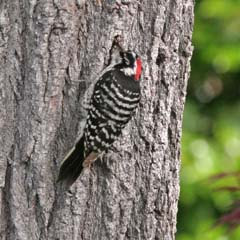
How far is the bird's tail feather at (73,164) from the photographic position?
4266 millimetres

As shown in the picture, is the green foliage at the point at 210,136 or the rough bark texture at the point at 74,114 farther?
the green foliage at the point at 210,136

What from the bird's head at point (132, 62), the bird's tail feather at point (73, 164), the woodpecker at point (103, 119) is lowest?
the bird's tail feather at point (73, 164)

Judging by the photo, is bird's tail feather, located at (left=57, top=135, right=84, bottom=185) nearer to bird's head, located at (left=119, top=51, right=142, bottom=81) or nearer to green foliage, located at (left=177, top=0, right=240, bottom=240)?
bird's head, located at (left=119, top=51, right=142, bottom=81)

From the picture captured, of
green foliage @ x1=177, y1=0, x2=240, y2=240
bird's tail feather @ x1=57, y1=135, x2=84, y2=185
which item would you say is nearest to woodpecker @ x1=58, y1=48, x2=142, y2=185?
bird's tail feather @ x1=57, y1=135, x2=84, y2=185

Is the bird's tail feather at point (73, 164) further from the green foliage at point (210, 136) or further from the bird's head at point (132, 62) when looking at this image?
the green foliage at point (210, 136)

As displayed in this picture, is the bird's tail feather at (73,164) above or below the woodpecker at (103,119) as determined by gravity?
below

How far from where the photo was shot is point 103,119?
445 centimetres

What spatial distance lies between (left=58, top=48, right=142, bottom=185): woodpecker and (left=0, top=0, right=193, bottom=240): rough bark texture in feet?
0.15

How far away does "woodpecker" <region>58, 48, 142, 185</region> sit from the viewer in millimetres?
4328

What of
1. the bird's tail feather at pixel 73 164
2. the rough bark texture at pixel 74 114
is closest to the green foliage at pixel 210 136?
the rough bark texture at pixel 74 114

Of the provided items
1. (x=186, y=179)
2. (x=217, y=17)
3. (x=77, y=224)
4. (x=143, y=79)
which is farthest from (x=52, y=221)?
(x=217, y=17)

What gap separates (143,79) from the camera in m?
4.44

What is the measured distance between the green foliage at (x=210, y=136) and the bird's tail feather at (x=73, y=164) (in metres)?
2.30

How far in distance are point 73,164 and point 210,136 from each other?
3.14 m
